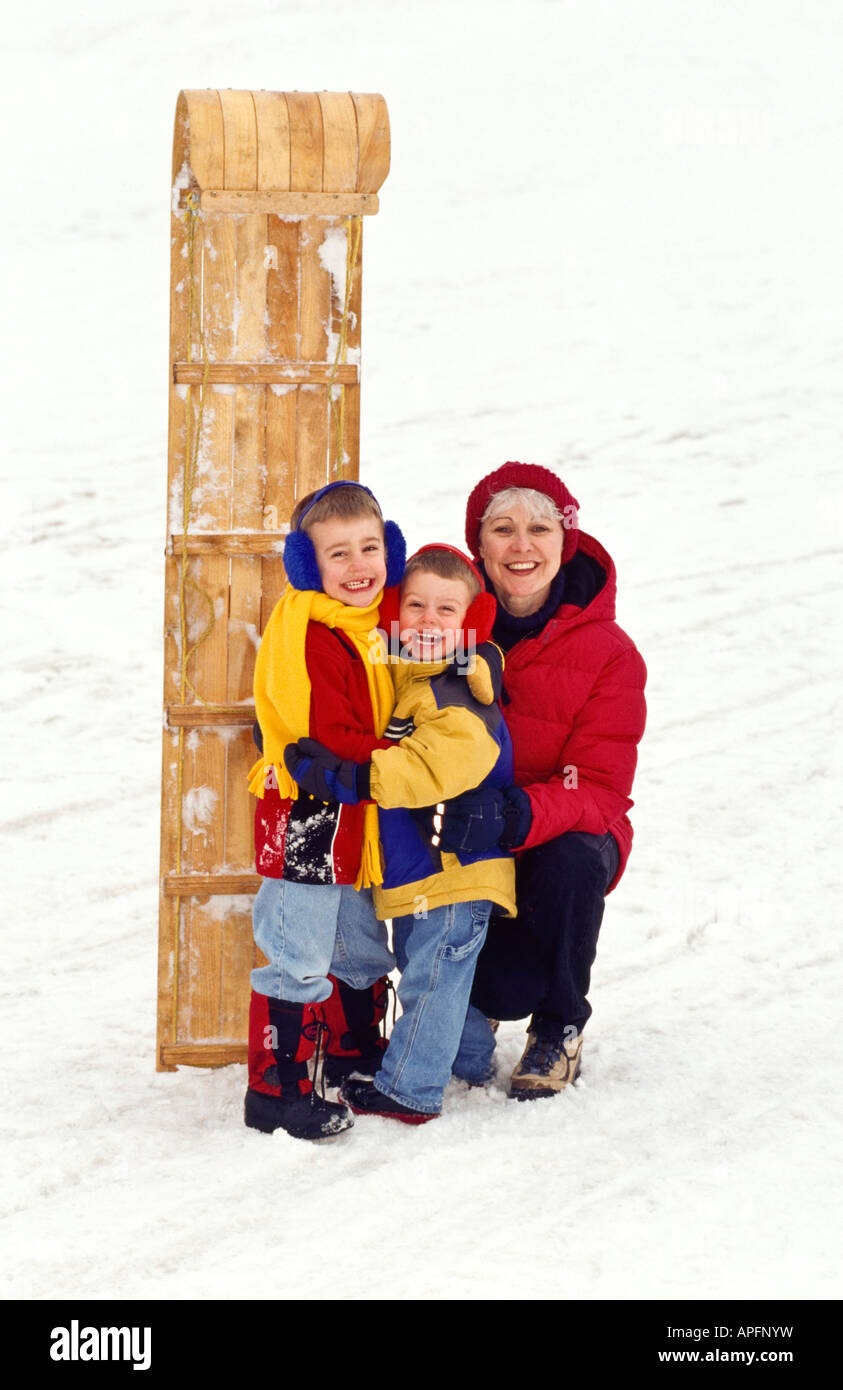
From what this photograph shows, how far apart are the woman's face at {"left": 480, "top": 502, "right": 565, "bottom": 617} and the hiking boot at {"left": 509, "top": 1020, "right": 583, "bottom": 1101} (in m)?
1.05

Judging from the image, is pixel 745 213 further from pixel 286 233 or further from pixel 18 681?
pixel 286 233

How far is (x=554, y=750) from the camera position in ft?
11.5

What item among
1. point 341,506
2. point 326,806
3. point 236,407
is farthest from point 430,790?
point 236,407

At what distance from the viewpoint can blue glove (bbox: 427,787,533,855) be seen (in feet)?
10.5

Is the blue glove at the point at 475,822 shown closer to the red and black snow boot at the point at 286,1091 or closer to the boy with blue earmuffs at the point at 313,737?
the boy with blue earmuffs at the point at 313,737

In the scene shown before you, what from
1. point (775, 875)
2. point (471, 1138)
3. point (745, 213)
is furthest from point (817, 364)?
point (471, 1138)

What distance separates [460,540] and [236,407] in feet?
18.5

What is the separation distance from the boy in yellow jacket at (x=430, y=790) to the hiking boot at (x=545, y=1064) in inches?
9.1

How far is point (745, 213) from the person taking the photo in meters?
13.7

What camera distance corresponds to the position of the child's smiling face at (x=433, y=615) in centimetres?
320

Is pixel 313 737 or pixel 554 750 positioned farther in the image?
pixel 554 750

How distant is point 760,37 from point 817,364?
6.74 metres

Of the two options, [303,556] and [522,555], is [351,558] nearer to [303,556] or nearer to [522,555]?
[303,556]

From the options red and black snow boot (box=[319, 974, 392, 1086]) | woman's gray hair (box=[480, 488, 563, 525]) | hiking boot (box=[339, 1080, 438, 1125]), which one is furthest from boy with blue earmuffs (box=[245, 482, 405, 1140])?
woman's gray hair (box=[480, 488, 563, 525])
